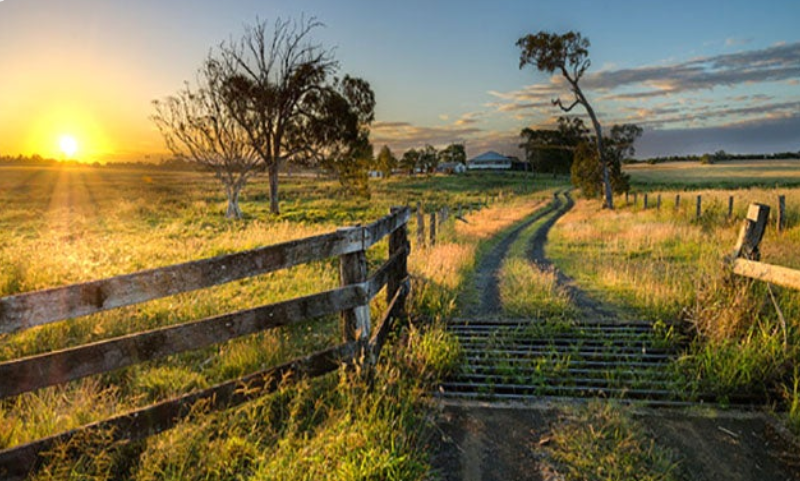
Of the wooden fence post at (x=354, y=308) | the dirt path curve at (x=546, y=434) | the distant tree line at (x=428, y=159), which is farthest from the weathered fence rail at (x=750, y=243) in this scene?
the distant tree line at (x=428, y=159)

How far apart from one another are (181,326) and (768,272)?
578 centimetres

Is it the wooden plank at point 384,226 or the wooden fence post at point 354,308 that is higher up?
Answer: the wooden plank at point 384,226

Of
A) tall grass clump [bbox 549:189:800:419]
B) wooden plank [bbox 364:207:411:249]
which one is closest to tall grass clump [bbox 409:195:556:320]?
wooden plank [bbox 364:207:411:249]

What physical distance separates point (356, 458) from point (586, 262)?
10.1 metres

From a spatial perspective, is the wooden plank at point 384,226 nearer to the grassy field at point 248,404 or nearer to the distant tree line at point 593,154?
the grassy field at point 248,404

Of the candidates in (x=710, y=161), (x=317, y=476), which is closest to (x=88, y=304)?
(x=317, y=476)

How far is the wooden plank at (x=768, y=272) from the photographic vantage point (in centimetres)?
462

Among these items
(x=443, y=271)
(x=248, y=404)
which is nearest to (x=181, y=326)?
(x=248, y=404)

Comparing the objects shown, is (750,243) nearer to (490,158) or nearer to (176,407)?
(176,407)

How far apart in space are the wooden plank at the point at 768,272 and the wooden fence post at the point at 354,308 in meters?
4.20

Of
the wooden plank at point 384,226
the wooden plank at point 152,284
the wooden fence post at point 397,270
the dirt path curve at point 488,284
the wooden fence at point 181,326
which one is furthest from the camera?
the dirt path curve at point 488,284

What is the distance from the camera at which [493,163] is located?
456 ft

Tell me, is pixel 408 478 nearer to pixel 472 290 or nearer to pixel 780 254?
pixel 472 290

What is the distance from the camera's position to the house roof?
137750 millimetres
